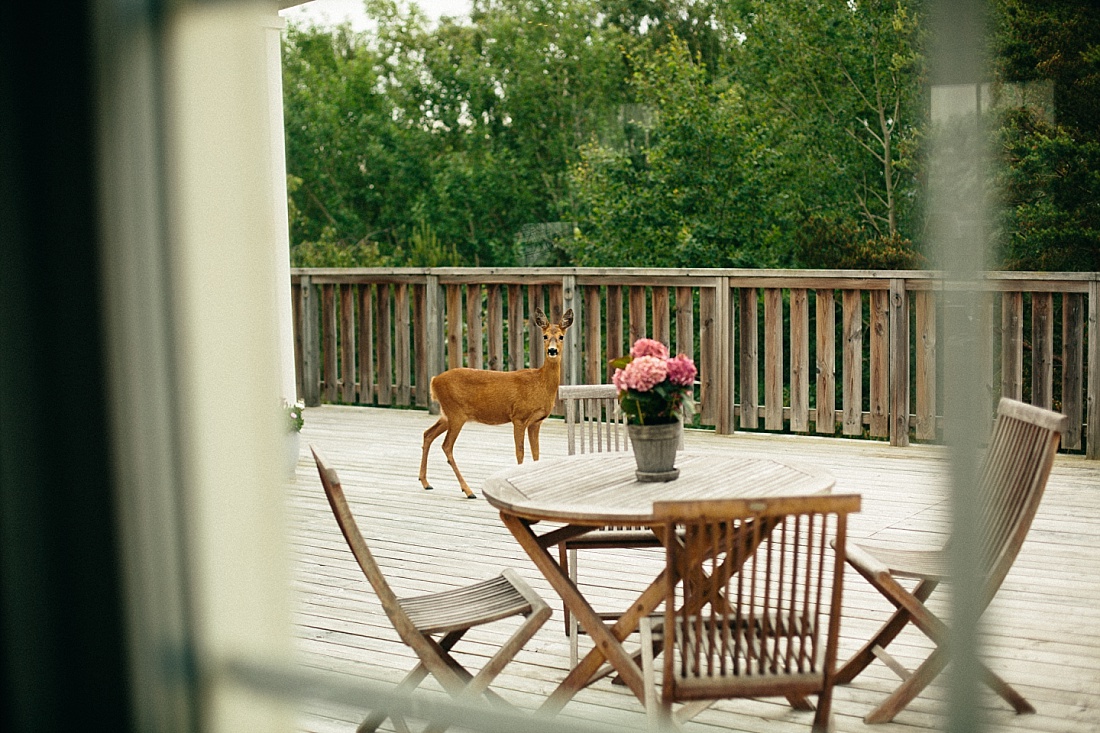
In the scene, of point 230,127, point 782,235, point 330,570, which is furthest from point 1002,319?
point 782,235

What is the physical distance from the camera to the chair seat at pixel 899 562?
3.10 m

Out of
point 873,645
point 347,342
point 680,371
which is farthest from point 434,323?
point 873,645

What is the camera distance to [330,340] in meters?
9.23

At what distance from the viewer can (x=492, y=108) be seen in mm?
16703

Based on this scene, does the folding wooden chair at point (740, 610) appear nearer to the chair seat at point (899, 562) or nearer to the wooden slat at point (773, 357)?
the chair seat at point (899, 562)

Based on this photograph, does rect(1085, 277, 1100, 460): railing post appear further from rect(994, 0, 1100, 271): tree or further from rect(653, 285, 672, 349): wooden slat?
rect(653, 285, 672, 349): wooden slat

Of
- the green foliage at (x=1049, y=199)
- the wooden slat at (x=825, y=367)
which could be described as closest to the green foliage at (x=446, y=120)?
the wooden slat at (x=825, y=367)

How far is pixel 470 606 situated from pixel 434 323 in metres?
5.60

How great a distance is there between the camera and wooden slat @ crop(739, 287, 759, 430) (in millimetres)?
7492

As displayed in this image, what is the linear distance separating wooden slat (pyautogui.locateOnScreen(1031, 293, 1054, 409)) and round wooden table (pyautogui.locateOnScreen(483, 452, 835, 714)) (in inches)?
136

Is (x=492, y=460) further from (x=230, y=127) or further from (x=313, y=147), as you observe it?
(x=313, y=147)

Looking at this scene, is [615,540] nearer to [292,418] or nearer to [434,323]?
[292,418]

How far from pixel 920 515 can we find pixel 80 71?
437cm

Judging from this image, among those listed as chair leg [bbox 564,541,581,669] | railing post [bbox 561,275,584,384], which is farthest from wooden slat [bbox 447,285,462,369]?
chair leg [bbox 564,541,581,669]
